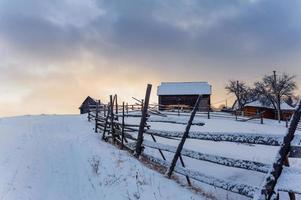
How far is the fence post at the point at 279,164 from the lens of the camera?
18.6 feet

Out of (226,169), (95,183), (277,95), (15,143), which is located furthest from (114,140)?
(277,95)

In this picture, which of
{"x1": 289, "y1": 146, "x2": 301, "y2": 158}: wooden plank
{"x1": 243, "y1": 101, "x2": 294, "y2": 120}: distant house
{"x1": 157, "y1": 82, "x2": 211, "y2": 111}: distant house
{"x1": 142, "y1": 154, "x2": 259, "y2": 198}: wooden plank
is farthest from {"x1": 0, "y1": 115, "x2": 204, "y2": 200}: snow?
{"x1": 243, "y1": 101, "x2": 294, "y2": 120}: distant house

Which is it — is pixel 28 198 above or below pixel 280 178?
below

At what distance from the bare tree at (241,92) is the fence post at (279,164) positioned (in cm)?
7871

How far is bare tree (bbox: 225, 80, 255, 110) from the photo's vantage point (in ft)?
277

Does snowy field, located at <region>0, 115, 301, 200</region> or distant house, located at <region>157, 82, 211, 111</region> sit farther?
distant house, located at <region>157, 82, 211, 111</region>

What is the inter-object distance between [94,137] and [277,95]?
61055 millimetres

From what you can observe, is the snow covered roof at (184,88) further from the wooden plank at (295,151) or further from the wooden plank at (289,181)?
the wooden plank at (289,181)

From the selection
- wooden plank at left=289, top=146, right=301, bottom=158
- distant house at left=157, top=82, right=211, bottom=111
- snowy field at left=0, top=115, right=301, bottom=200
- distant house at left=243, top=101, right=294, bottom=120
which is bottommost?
snowy field at left=0, top=115, right=301, bottom=200

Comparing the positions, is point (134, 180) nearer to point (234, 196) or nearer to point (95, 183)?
point (95, 183)

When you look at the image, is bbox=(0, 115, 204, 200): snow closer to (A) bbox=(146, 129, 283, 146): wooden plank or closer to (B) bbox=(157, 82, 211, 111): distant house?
(A) bbox=(146, 129, 283, 146): wooden plank

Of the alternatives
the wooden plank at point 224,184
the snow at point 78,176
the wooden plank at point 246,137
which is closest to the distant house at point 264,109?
the snow at point 78,176

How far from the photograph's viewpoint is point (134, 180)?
8.95 m

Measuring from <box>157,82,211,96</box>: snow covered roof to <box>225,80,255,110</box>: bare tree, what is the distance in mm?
13837
